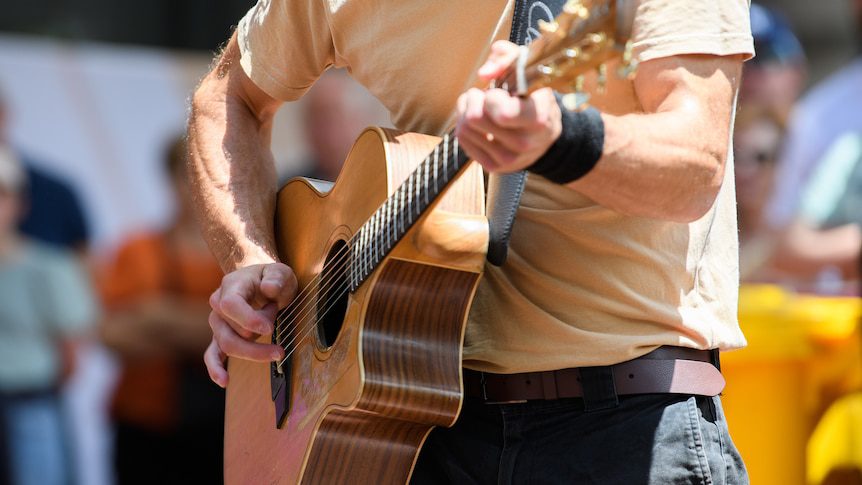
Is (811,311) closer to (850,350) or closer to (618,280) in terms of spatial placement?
(850,350)

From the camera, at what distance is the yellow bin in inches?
147

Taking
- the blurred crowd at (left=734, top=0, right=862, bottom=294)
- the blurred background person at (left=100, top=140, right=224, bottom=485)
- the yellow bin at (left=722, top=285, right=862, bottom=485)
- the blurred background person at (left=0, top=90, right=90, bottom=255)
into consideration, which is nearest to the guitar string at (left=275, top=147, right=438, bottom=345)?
the yellow bin at (left=722, top=285, right=862, bottom=485)

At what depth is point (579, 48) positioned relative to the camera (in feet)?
4.75

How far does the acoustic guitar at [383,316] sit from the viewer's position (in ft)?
6.09

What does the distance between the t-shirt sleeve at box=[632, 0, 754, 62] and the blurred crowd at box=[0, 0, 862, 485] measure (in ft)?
10.9

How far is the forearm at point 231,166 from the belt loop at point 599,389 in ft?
2.52

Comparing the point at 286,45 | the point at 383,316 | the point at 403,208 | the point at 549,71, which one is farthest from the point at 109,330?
the point at 549,71

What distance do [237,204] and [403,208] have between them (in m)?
0.72

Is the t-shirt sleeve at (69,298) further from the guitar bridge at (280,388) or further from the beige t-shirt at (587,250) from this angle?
the beige t-shirt at (587,250)

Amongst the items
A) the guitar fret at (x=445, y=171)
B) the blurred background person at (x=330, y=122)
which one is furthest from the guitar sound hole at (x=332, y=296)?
the blurred background person at (x=330, y=122)

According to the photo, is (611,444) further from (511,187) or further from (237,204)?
(237,204)

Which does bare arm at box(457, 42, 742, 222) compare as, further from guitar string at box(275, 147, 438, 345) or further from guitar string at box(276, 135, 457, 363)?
guitar string at box(276, 135, 457, 363)

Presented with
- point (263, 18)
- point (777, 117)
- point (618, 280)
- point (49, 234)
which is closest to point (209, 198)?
point (263, 18)

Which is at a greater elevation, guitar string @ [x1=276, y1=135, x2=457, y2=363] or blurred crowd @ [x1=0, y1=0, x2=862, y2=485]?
guitar string @ [x1=276, y1=135, x2=457, y2=363]
